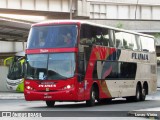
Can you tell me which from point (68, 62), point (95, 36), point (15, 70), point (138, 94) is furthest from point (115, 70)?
point (15, 70)

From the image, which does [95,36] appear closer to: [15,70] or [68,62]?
[68,62]

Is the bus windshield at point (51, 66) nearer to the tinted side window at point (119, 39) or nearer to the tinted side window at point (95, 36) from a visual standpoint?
the tinted side window at point (95, 36)

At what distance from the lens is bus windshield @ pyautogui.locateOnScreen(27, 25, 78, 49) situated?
78.2 ft

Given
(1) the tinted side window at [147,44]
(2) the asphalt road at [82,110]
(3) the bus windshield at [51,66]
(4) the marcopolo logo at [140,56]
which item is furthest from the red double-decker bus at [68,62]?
(1) the tinted side window at [147,44]

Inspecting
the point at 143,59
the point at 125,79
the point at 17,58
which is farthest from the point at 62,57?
the point at 17,58

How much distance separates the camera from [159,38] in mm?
62688

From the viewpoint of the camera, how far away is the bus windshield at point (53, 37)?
23.8 meters

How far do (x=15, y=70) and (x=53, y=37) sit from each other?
876 inches

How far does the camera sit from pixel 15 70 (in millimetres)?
45875

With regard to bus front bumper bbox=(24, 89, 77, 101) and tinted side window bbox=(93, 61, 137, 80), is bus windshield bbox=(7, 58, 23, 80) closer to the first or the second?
tinted side window bbox=(93, 61, 137, 80)

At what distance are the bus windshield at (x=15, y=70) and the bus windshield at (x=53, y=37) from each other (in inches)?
834

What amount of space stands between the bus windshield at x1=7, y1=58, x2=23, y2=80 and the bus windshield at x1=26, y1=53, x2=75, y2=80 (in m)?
21.4

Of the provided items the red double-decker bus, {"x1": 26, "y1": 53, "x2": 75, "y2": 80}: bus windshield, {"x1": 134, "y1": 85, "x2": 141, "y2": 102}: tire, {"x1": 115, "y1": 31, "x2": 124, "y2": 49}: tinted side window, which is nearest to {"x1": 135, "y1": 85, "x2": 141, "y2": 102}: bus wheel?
{"x1": 134, "y1": 85, "x2": 141, "y2": 102}: tire

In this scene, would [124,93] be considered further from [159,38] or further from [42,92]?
[159,38]
